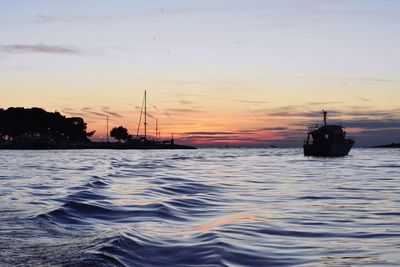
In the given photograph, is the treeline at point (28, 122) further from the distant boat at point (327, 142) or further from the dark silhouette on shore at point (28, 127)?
the distant boat at point (327, 142)

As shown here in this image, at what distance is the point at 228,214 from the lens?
15.4m

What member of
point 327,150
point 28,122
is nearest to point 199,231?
point 327,150

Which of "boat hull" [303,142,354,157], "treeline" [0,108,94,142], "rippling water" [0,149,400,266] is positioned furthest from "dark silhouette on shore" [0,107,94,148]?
"rippling water" [0,149,400,266]

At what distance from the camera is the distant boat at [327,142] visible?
308 ft

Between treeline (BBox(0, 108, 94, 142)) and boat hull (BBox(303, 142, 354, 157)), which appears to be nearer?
→ boat hull (BBox(303, 142, 354, 157))

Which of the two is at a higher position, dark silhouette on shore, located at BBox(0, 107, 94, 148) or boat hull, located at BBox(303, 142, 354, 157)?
dark silhouette on shore, located at BBox(0, 107, 94, 148)

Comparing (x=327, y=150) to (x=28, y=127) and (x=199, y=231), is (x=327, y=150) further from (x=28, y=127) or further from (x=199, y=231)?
(x=28, y=127)

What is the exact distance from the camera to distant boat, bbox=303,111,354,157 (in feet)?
308

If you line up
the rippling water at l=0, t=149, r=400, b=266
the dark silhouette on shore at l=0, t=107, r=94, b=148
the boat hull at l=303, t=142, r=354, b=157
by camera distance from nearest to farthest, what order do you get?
the rippling water at l=0, t=149, r=400, b=266
the boat hull at l=303, t=142, r=354, b=157
the dark silhouette on shore at l=0, t=107, r=94, b=148

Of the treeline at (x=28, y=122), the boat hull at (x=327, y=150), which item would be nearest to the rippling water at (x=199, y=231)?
the boat hull at (x=327, y=150)

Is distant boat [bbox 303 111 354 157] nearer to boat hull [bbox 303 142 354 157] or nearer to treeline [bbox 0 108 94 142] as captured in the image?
boat hull [bbox 303 142 354 157]

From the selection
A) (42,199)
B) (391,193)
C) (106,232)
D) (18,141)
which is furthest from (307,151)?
(18,141)

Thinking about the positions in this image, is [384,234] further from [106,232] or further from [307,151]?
[307,151]

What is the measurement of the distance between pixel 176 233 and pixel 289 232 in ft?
8.59
